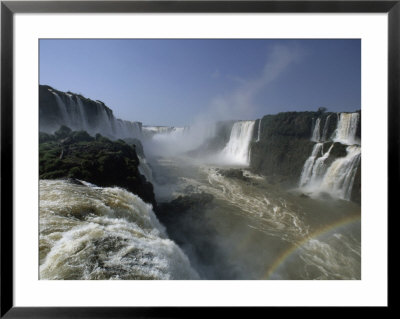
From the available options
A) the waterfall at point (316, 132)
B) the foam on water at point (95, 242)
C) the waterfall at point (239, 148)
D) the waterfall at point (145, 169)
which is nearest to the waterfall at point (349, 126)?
the waterfall at point (316, 132)

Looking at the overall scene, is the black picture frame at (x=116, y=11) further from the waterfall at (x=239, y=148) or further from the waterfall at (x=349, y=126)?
the waterfall at (x=239, y=148)

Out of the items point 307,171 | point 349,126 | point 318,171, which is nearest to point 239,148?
point 307,171

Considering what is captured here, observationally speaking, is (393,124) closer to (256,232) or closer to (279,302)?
(279,302)

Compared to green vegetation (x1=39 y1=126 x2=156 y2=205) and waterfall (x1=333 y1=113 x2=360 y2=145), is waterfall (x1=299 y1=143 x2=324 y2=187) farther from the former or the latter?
green vegetation (x1=39 y1=126 x2=156 y2=205)

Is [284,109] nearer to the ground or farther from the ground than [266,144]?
farther from the ground

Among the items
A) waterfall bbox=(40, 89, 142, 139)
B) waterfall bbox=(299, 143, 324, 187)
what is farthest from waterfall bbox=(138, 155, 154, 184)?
waterfall bbox=(299, 143, 324, 187)

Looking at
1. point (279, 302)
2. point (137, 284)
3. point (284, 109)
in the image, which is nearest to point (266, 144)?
point (284, 109)
